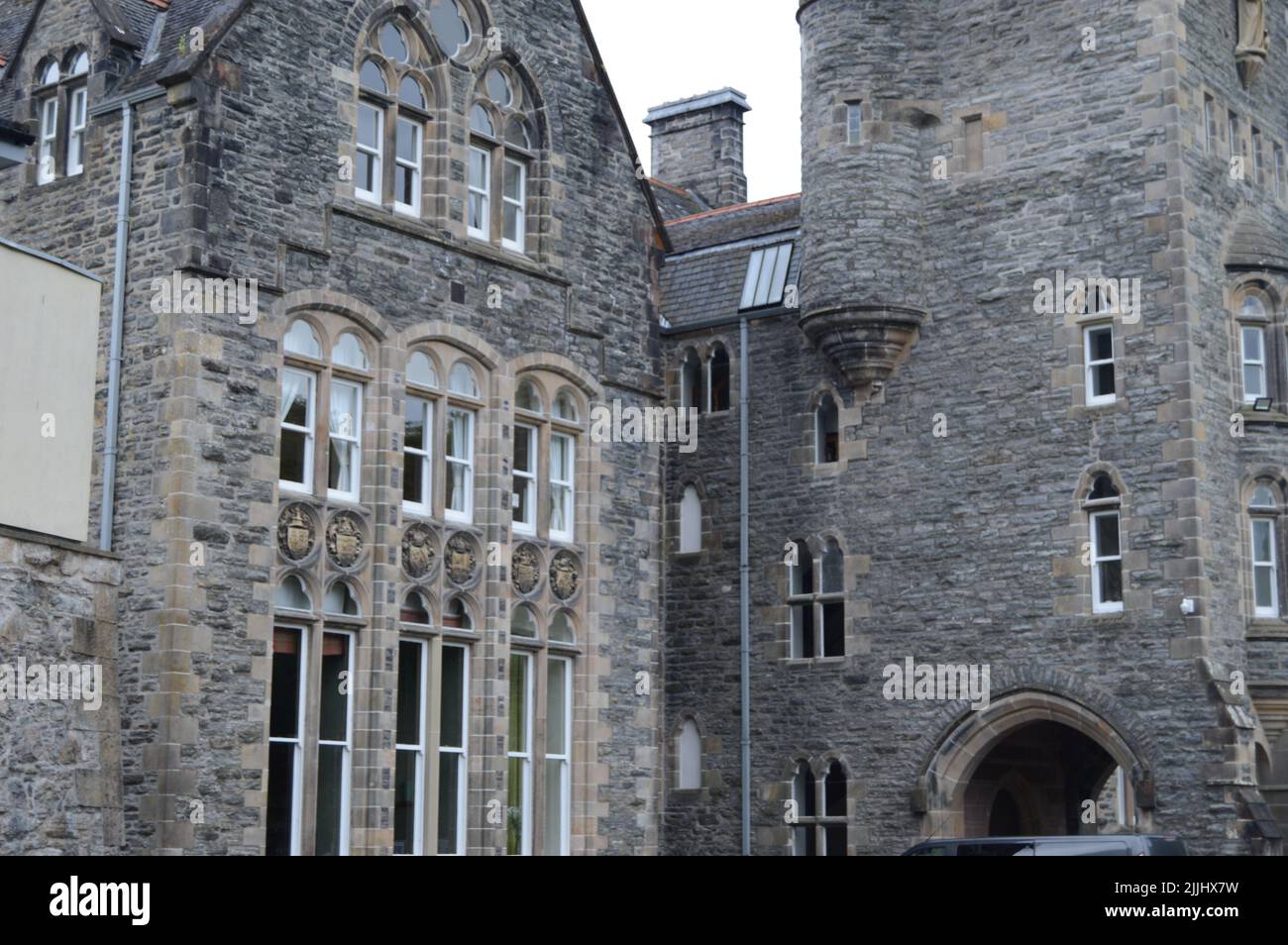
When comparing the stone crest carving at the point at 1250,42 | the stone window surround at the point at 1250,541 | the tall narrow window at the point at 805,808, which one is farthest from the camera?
the tall narrow window at the point at 805,808

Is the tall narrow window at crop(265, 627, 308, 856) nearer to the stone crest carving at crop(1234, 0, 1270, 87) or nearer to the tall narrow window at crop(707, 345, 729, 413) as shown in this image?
the tall narrow window at crop(707, 345, 729, 413)

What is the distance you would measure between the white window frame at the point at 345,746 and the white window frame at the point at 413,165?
5.54 metres

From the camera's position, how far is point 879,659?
26719mm

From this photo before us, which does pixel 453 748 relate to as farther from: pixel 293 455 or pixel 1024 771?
pixel 1024 771

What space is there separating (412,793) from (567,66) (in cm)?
1052

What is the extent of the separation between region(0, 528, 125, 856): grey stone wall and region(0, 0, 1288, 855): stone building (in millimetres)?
164


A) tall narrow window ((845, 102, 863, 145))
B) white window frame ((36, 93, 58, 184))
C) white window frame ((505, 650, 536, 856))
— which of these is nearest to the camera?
white window frame ((36, 93, 58, 184))

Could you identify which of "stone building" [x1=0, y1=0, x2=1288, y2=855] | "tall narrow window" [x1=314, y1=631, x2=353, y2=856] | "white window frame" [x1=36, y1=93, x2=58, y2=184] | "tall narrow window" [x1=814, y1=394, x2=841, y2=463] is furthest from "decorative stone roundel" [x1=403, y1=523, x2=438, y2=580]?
"tall narrow window" [x1=814, y1=394, x2=841, y2=463]

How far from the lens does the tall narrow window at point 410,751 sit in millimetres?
23219

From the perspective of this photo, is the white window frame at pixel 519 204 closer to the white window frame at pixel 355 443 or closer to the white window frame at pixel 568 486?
the white window frame at pixel 568 486

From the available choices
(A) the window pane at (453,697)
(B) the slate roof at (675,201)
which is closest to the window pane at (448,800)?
(A) the window pane at (453,697)

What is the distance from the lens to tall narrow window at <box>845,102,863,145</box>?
90.7 feet

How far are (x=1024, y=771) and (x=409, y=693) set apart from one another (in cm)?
953
